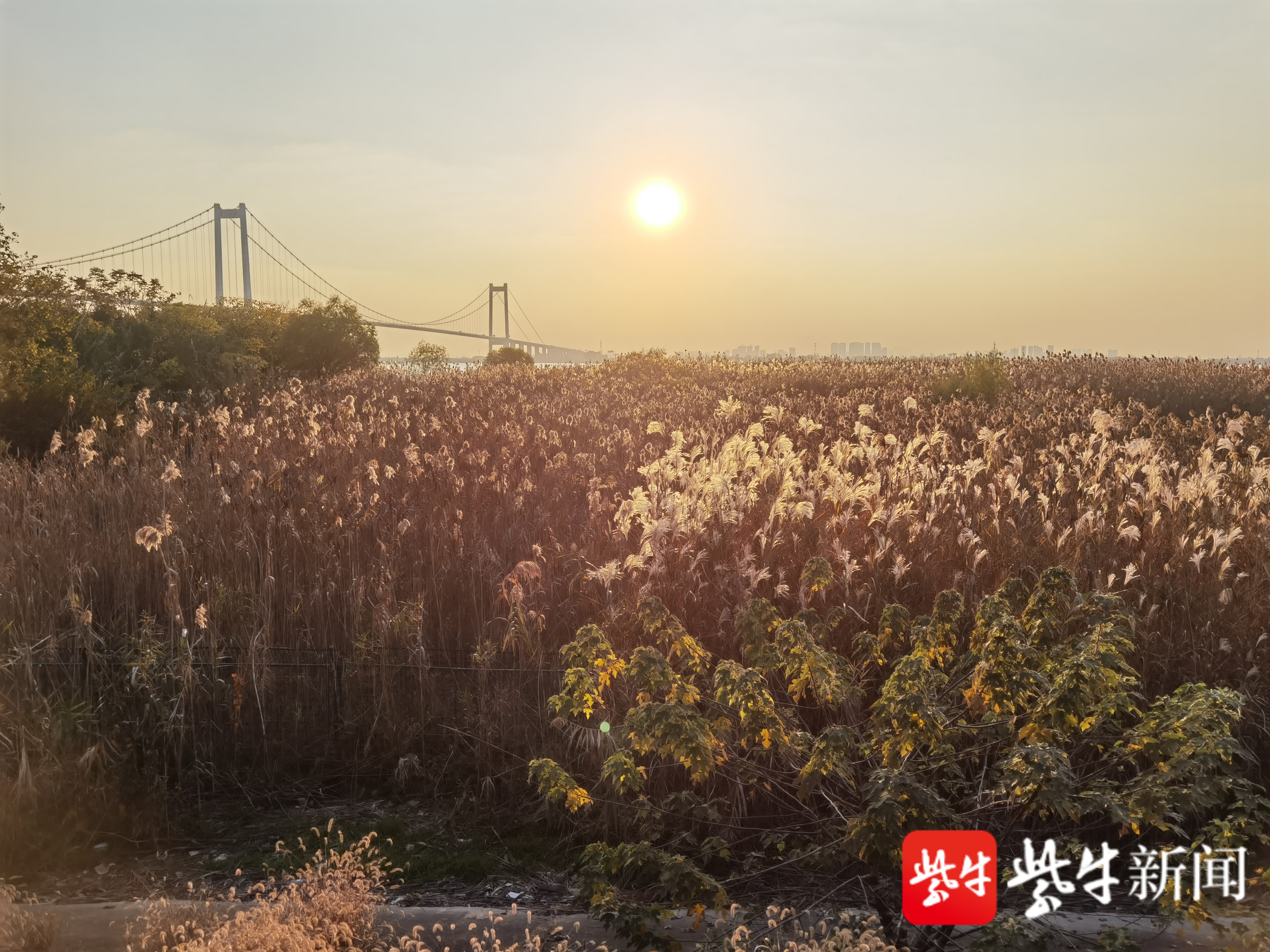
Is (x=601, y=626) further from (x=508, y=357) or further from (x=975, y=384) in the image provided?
(x=508, y=357)

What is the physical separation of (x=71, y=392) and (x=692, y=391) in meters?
9.87

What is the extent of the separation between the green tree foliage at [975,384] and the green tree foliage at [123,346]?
467 inches

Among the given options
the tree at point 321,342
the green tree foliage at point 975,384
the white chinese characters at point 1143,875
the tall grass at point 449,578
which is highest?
the tree at point 321,342

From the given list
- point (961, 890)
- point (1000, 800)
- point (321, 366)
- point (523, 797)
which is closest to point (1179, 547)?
point (1000, 800)

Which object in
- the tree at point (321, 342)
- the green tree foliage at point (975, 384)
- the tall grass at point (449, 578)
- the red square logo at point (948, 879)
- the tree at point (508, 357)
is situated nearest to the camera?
the red square logo at point (948, 879)

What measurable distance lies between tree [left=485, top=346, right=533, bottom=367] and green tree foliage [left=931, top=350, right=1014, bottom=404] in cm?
1989

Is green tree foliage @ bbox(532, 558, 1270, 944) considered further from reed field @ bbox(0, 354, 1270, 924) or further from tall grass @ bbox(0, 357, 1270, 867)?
tall grass @ bbox(0, 357, 1270, 867)

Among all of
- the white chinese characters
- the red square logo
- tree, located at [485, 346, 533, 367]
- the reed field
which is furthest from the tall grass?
tree, located at [485, 346, 533, 367]

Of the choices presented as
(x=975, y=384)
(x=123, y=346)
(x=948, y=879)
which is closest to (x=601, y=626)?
(x=948, y=879)

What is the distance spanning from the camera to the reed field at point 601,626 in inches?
123

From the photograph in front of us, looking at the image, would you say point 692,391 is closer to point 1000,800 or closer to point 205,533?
point 205,533

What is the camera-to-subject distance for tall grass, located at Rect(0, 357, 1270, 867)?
3.91m

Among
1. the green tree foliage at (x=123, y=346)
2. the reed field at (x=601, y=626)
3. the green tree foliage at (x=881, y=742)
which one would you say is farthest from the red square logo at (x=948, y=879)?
the green tree foliage at (x=123, y=346)

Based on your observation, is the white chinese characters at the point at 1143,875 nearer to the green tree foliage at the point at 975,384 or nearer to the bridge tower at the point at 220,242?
the green tree foliage at the point at 975,384
